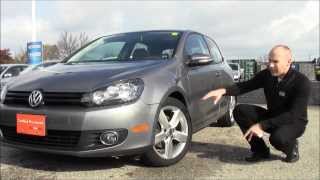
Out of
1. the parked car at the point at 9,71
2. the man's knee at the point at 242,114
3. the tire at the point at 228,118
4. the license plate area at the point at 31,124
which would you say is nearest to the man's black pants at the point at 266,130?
the man's knee at the point at 242,114

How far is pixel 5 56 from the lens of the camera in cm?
5678

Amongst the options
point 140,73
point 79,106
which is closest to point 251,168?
point 140,73

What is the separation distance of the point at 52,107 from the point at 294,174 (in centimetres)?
233

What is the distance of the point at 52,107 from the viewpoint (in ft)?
14.5

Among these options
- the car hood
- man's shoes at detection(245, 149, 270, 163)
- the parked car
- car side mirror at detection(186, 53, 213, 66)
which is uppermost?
car side mirror at detection(186, 53, 213, 66)

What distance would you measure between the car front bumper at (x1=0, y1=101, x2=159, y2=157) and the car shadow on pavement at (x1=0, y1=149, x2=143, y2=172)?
43 centimetres

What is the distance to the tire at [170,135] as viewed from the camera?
4.66 metres

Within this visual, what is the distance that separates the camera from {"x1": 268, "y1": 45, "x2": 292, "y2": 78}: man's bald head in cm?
463

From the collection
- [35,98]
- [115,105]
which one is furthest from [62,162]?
[115,105]

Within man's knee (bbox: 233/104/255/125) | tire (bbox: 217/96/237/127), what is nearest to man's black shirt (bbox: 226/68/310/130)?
man's knee (bbox: 233/104/255/125)

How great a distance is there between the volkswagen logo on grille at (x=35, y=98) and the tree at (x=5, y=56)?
53.6 m

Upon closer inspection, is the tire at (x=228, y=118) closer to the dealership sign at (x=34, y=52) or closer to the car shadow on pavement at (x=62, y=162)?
the car shadow on pavement at (x=62, y=162)

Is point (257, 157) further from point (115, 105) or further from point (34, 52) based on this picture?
point (34, 52)

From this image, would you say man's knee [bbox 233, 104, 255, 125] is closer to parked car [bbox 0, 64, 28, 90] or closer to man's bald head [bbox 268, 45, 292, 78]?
man's bald head [bbox 268, 45, 292, 78]
